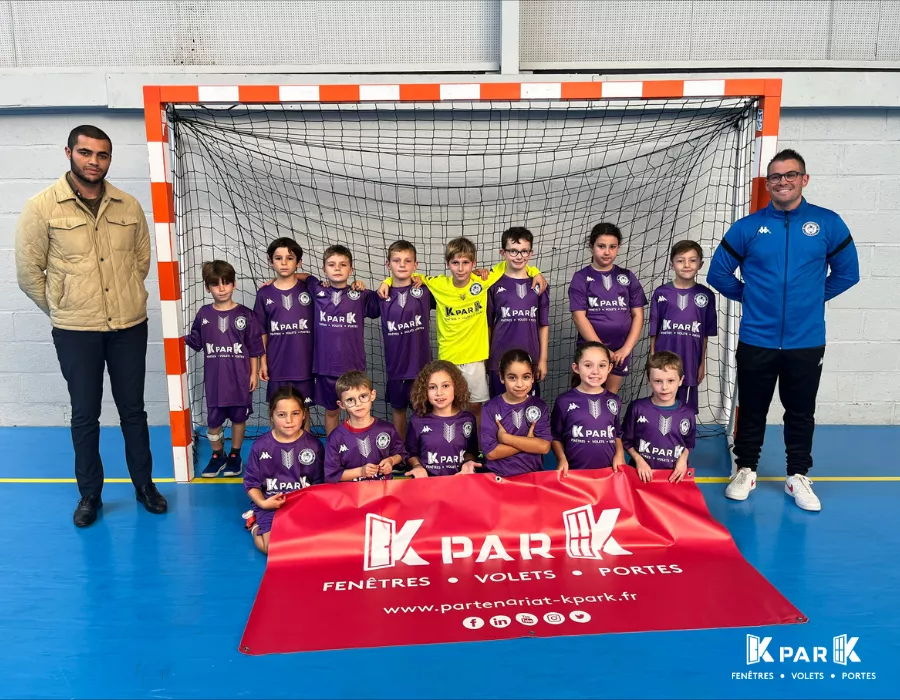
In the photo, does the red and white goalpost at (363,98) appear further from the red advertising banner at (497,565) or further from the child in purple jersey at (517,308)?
the red advertising banner at (497,565)

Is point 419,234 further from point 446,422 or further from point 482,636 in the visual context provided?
point 482,636

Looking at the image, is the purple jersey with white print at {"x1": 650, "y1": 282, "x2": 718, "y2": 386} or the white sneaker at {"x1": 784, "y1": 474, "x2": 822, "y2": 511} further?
the purple jersey with white print at {"x1": 650, "y1": 282, "x2": 718, "y2": 386}

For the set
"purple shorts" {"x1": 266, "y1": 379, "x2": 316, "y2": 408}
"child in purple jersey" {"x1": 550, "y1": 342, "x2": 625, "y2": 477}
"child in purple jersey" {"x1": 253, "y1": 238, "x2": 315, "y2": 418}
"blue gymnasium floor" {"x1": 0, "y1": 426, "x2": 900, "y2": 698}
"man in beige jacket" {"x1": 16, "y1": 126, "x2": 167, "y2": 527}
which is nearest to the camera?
"blue gymnasium floor" {"x1": 0, "y1": 426, "x2": 900, "y2": 698}

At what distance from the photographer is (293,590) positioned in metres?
3.15

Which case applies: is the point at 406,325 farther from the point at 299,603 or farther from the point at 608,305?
the point at 299,603

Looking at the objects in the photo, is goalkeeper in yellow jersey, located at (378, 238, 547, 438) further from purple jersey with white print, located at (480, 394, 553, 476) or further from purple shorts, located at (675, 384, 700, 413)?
purple shorts, located at (675, 384, 700, 413)

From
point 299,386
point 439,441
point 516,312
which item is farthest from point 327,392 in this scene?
point 516,312

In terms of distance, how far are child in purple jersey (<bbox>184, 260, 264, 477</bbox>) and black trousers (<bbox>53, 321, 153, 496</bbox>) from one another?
51 cm

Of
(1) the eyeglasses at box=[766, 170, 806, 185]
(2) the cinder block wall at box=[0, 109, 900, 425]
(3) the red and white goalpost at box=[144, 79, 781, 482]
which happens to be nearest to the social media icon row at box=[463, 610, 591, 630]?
(1) the eyeglasses at box=[766, 170, 806, 185]

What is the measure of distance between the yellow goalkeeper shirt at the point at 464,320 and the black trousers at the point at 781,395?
1588 mm

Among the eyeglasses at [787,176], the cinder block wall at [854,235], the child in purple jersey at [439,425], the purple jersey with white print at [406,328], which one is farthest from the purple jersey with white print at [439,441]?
the cinder block wall at [854,235]

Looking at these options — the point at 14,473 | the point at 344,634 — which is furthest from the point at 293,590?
the point at 14,473

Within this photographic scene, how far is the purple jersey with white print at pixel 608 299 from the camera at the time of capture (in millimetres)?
4594

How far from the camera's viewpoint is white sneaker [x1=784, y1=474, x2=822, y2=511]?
410 cm
